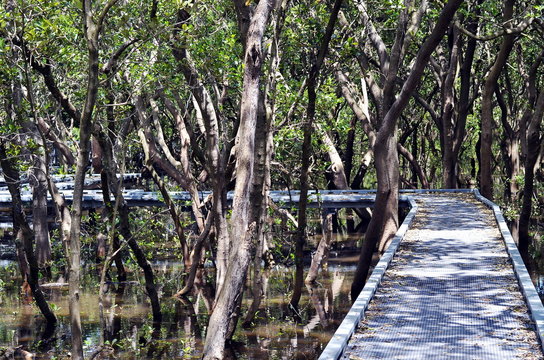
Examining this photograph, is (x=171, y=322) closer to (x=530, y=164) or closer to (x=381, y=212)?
(x=381, y=212)

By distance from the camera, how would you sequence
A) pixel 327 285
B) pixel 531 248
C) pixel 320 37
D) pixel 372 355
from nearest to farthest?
pixel 372 355 → pixel 320 37 → pixel 327 285 → pixel 531 248

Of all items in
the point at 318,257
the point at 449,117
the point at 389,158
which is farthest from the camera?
the point at 449,117

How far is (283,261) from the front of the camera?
2248 centimetres

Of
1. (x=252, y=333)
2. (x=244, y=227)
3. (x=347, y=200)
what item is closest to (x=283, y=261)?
(x=347, y=200)

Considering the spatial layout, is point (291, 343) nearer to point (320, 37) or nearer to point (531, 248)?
point (320, 37)

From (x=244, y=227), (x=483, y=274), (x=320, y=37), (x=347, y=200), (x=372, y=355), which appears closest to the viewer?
Result: (x=372, y=355)

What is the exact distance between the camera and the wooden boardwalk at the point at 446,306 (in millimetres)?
→ 7816

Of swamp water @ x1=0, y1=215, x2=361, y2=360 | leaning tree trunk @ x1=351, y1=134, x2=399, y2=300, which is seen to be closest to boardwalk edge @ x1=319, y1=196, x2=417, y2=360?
leaning tree trunk @ x1=351, y1=134, x2=399, y2=300

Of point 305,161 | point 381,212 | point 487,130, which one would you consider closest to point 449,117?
point 487,130

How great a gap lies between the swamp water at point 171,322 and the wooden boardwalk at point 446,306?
101 inches

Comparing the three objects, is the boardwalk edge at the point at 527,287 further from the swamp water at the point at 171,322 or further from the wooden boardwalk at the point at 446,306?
the swamp water at the point at 171,322

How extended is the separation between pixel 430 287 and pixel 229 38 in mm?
6946

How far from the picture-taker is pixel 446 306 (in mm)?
9539

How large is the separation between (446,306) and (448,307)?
49 mm
